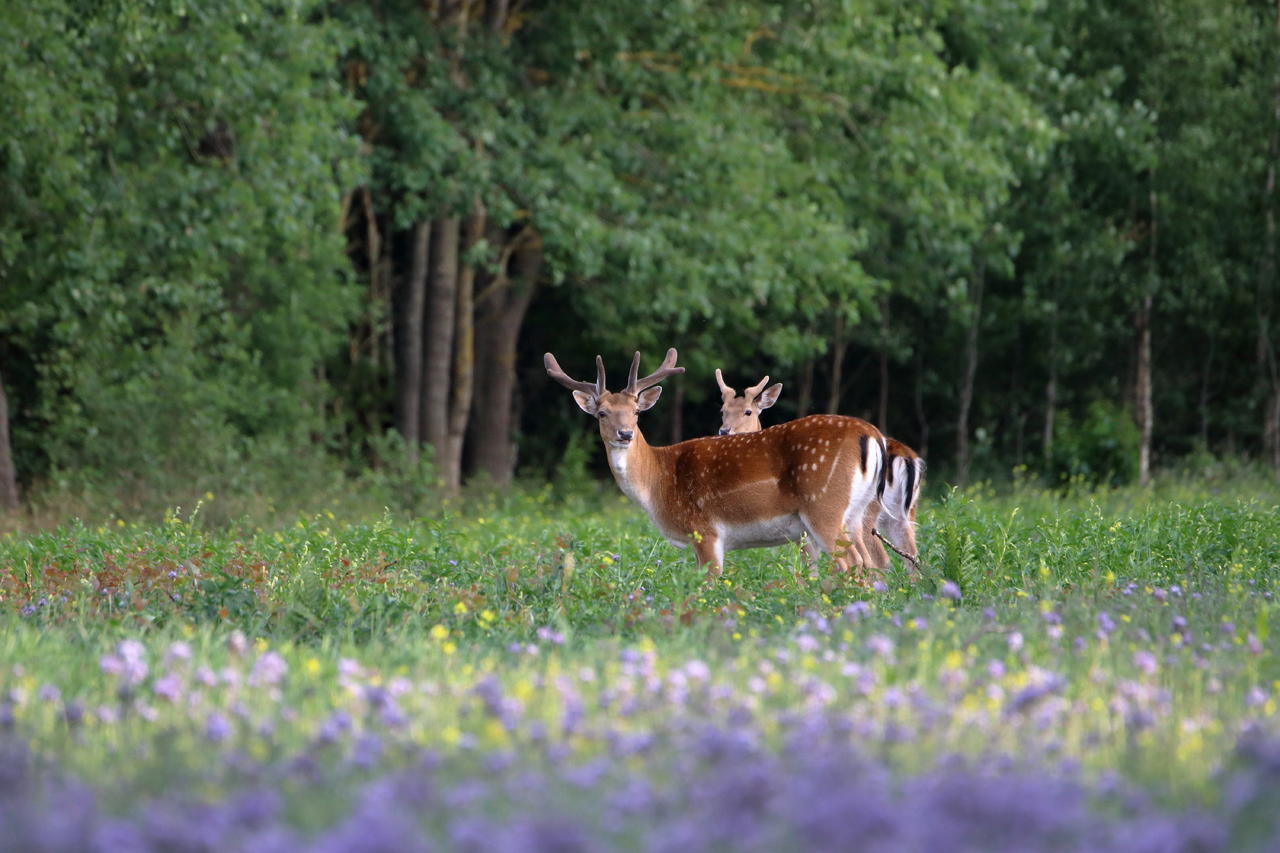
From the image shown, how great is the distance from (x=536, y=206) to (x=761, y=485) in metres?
9.21

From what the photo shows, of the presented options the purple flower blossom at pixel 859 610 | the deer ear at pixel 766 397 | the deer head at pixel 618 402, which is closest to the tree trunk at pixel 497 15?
the deer ear at pixel 766 397

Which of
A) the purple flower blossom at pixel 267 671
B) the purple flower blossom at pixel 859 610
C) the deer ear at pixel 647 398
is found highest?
the purple flower blossom at pixel 267 671

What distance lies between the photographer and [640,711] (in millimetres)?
4602

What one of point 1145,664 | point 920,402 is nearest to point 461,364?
point 920,402

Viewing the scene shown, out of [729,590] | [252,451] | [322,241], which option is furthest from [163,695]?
[322,241]

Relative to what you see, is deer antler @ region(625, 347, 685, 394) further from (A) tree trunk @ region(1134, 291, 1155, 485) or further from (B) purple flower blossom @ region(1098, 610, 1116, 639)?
(A) tree trunk @ region(1134, 291, 1155, 485)

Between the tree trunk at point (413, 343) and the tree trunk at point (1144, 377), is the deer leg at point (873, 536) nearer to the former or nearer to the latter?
the tree trunk at point (413, 343)

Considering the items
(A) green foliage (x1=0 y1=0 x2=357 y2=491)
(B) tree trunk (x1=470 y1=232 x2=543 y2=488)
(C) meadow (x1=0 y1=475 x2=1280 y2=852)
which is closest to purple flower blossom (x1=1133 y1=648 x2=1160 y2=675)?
(C) meadow (x1=0 y1=475 x2=1280 y2=852)

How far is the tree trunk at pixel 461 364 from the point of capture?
21359 millimetres

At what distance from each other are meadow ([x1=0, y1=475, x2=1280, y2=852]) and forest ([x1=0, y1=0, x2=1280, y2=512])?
8.37m

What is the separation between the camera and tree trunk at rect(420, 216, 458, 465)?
67.2ft

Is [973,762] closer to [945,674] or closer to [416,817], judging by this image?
[945,674]

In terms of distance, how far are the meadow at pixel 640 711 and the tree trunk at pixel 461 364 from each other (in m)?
12.7

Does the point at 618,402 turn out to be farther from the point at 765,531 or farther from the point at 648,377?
the point at 765,531
